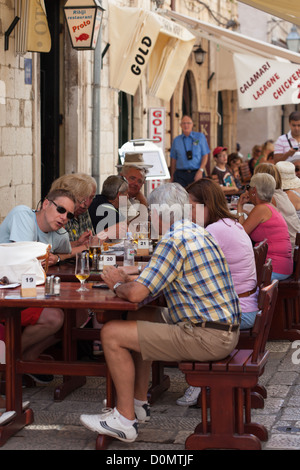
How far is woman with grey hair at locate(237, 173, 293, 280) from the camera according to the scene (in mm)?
7738

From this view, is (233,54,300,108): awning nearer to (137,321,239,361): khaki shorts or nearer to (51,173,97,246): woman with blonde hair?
(51,173,97,246): woman with blonde hair

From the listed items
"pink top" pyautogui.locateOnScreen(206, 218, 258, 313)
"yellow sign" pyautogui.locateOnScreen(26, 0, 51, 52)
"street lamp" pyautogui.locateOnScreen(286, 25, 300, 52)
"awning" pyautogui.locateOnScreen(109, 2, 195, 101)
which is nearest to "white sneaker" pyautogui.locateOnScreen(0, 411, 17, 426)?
"pink top" pyautogui.locateOnScreen(206, 218, 258, 313)

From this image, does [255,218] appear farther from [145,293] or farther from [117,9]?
[117,9]

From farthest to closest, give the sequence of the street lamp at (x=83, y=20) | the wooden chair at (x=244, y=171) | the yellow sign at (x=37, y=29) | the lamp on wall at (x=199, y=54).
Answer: the lamp on wall at (x=199, y=54)
the wooden chair at (x=244, y=171)
the street lamp at (x=83, y=20)
the yellow sign at (x=37, y=29)

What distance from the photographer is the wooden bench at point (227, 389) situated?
15.9 ft

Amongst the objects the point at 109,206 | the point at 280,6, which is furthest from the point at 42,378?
the point at 280,6

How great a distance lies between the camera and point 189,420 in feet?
18.3

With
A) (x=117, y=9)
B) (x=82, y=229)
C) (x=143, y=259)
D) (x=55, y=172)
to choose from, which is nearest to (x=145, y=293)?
(x=143, y=259)

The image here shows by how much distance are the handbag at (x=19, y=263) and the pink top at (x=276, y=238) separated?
2.81m

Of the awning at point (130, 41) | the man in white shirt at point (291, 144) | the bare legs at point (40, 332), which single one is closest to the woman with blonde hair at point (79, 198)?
the bare legs at point (40, 332)

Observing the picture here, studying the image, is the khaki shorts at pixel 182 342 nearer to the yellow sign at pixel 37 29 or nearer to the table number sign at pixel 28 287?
the table number sign at pixel 28 287

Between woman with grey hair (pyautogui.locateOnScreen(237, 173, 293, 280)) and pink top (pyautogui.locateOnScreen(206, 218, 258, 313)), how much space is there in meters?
1.66

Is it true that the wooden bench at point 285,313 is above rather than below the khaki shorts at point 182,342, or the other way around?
below

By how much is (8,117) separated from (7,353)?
496cm
